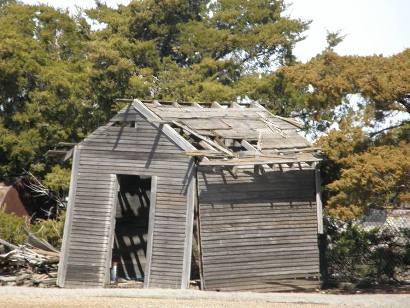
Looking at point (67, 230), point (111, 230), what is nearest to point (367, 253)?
point (111, 230)

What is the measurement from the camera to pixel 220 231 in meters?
22.9

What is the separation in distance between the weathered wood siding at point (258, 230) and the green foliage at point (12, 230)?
26.0 feet

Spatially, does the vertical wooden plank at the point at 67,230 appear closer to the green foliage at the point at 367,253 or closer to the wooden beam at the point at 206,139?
the wooden beam at the point at 206,139

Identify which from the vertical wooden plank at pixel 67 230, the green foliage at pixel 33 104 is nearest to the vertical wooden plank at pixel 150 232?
the vertical wooden plank at pixel 67 230

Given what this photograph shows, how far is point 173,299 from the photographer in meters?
20.4

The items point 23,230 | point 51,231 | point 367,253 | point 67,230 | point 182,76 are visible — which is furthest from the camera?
point 182,76

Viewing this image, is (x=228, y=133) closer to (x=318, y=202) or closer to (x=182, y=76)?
(x=318, y=202)

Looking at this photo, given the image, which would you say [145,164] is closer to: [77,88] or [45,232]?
[45,232]

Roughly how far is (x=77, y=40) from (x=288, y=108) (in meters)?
12.2

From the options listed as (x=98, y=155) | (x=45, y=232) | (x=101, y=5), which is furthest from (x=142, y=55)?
(x=98, y=155)

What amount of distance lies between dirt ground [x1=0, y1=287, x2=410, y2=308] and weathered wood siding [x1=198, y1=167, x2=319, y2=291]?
1.33 meters

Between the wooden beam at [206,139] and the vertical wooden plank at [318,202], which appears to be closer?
the wooden beam at [206,139]

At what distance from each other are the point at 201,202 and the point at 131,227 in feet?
17.6

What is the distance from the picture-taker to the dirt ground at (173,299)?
62.0 feet
